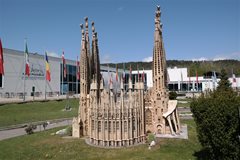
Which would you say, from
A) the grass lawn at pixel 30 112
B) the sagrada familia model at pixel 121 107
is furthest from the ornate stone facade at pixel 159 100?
the grass lawn at pixel 30 112

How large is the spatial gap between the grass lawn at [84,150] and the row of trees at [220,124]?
612 cm

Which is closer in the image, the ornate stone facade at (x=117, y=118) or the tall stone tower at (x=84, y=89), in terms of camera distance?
the ornate stone facade at (x=117, y=118)

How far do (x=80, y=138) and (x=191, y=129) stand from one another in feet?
66.9

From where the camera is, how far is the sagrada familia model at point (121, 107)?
3291 centimetres

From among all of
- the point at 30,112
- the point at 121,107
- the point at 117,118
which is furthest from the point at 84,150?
the point at 30,112

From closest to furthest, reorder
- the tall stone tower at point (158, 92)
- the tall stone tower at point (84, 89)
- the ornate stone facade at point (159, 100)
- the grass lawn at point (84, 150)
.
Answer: the grass lawn at point (84, 150) → the tall stone tower at point (84, 89) → the ornate stone facade at point (159, 100) → the tall stone tower at point (158, 92)

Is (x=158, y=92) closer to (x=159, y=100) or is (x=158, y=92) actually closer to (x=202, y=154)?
(x=159, y=100)

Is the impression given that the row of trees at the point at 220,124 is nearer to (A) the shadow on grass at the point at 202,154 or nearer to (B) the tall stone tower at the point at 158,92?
(A) the shadow on grass at the point at 202,154

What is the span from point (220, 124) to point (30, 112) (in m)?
53.9

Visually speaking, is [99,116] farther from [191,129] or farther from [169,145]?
[191,129]

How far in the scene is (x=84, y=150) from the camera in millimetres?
31172

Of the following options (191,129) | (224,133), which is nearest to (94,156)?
(224,133)

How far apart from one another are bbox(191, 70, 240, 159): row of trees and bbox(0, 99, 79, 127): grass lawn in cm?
4203

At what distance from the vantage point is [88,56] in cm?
4088
